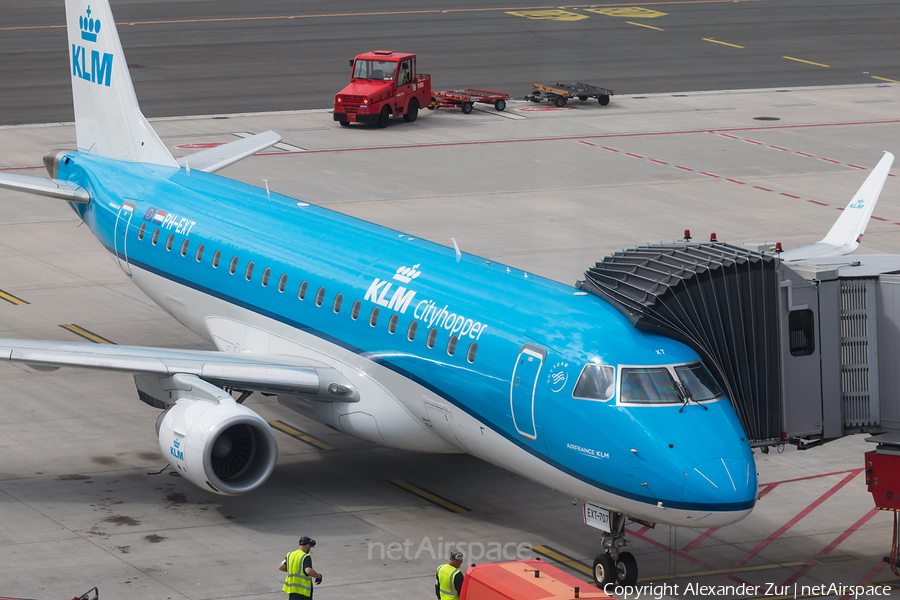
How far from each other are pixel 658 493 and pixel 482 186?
109 feet

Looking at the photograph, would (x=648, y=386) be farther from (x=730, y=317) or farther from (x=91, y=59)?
(x=91, y=59)

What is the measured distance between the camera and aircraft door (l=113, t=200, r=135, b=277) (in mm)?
31406

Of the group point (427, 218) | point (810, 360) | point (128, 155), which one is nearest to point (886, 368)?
point (810, 360)

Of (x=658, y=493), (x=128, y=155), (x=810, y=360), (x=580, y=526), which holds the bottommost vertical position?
(x=580, y=526)

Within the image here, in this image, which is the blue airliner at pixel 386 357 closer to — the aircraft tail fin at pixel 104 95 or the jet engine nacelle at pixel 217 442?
the jet engine nacelle at pixel 217 442

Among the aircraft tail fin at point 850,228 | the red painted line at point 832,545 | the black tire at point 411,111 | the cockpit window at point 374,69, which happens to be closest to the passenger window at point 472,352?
the red painted line at point 832,545

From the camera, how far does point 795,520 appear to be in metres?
24.0

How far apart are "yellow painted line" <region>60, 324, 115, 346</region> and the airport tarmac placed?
0.48ft

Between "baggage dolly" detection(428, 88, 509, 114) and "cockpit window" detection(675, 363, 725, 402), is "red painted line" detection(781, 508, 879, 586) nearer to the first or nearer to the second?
"cockpit window" detection(675, 363, 725, 402)

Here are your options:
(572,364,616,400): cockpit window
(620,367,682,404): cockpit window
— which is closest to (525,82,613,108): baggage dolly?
(572,364,616,400): cockpit window

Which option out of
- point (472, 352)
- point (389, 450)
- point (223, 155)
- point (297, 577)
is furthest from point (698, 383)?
point (223, 155)

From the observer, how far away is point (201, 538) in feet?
74.0

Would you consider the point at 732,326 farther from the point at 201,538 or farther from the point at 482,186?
the point at 482,186

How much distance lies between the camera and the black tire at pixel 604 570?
792 inches
